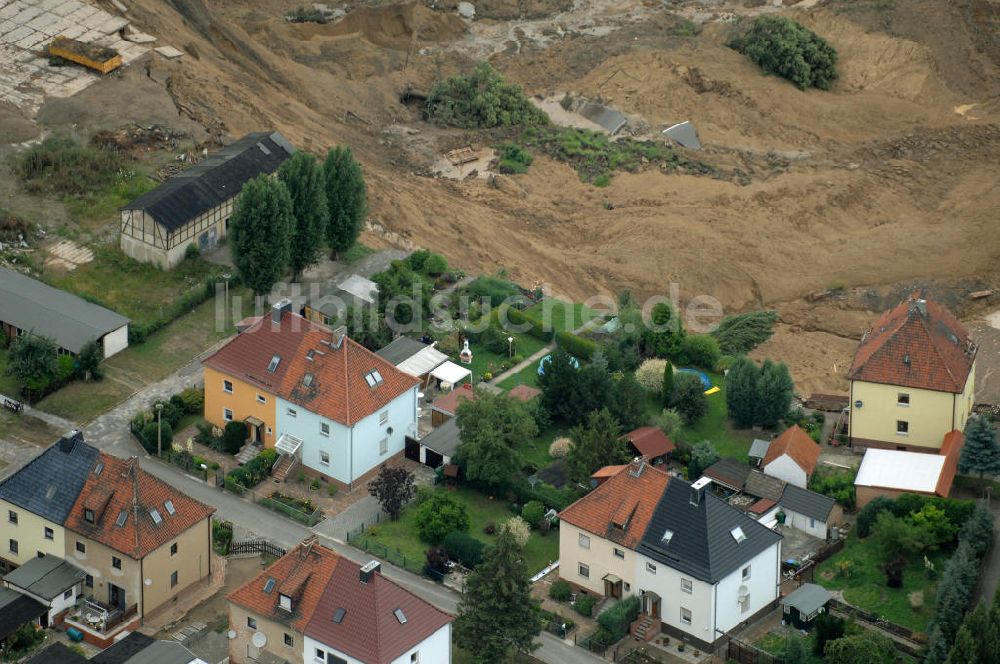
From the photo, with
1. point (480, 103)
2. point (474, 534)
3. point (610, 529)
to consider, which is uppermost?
point (610, 529)

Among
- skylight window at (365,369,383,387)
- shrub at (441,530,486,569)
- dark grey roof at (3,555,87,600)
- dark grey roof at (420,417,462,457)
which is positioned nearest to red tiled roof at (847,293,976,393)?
dark grey roof at (420,417,462,457)

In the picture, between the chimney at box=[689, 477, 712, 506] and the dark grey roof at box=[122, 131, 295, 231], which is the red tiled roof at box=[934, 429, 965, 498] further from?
the dark grey roof at box=[122, 131, 295, 231]

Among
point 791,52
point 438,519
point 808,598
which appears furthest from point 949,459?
point 791,52

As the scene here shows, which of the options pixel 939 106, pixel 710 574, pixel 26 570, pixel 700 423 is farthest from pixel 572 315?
pixel 939 106

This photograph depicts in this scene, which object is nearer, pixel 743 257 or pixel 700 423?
pixel 700 423

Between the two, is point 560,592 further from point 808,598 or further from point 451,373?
point 451,373

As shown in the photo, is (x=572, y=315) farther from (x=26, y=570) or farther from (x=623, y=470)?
(x=26, y=570)

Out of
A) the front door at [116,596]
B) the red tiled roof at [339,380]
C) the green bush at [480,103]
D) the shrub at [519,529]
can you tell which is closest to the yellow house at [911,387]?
the shrub at [519,529]

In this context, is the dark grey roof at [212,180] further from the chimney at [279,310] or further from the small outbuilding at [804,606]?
the small outbuilding at [804,606]
